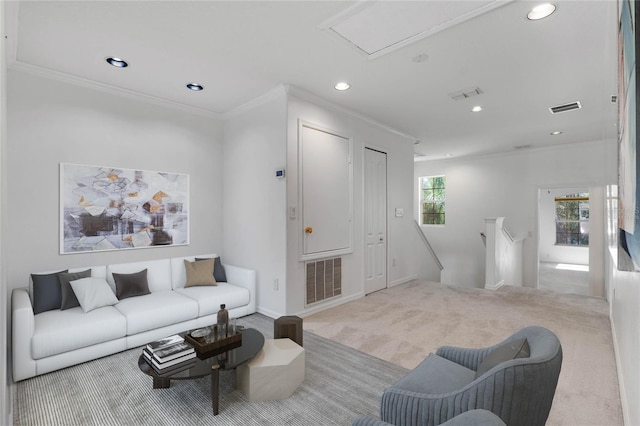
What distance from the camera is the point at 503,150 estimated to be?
7.48 m

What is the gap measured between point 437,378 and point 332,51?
2.85m

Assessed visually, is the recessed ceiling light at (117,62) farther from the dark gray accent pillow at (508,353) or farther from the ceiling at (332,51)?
the dark gray accent pillow at (508,353)

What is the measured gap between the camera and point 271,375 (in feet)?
7.63

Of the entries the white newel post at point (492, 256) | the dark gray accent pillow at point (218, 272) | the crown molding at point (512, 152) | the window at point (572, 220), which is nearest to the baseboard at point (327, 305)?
the dark gray accent pillow at point (218, 272)

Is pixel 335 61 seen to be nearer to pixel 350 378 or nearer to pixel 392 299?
pixel 350 378

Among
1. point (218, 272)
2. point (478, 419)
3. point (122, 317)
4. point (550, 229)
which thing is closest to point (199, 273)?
point (218, 272)

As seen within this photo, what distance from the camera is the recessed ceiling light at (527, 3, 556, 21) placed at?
7.65ft

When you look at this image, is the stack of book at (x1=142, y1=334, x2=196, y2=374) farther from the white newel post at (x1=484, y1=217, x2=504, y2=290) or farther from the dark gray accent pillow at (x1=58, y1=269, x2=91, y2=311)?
the white newel post at (x1=484, y1=217, x2=504, y2=290)

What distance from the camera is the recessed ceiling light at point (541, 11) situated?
7.65 feet

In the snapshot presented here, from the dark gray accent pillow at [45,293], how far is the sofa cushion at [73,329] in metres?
0.09

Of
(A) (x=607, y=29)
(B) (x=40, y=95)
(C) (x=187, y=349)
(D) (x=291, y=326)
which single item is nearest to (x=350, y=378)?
(D) (x=291, y=326)

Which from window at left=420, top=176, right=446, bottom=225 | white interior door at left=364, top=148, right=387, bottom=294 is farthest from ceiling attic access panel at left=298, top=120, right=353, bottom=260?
window at left=420, top=176, right=446, bottom=225

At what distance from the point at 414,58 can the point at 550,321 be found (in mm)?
3623

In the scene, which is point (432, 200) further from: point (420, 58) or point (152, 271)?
point (152, 271)
